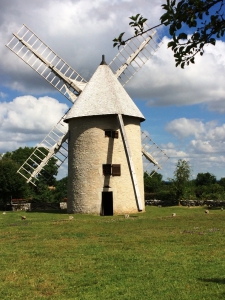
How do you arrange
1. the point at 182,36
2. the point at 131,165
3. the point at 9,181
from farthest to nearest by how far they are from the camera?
1. the point at 9,181
2. the point at 131,165
3. the point at 182,36

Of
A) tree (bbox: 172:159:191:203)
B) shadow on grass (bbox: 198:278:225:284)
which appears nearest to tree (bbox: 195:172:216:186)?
tree (bbox: 172:159:191:203)

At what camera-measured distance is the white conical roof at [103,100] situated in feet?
94.9

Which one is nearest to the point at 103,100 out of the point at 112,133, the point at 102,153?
the point at 112,133

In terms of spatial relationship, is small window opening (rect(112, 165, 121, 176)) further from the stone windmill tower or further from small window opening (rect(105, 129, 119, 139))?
small window opening (rect(105, 129, 119, 139))

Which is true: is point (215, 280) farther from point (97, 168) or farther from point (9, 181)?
point (9, 181)

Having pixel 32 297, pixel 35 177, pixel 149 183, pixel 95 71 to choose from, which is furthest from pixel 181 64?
pixel 149 183

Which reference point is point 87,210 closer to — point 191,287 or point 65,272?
point 65,272

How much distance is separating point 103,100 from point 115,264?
19390 millimetres

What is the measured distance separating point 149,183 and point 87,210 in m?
55.6

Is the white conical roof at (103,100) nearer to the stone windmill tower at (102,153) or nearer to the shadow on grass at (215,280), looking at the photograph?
the stone windmill tower at (102,153)

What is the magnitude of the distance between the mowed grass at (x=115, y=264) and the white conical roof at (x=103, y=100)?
477 inches

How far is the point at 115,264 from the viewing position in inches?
437

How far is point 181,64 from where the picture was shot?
5754 mm

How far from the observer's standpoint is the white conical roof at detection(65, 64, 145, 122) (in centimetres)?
2892
